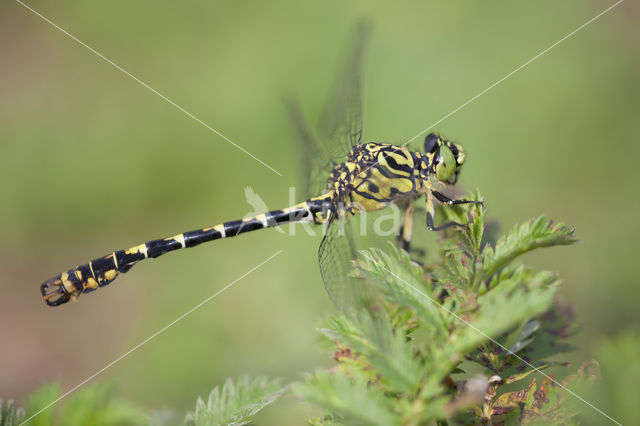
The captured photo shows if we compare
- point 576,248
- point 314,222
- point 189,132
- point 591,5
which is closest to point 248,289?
point 314,222

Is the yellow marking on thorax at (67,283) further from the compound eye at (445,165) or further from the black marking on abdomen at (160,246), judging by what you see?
the compound eye at (445,165)

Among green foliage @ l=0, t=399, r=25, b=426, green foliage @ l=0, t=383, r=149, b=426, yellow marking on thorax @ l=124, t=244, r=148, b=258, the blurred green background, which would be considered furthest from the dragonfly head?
green foliage @ l=0, t=399, r=25, b=426

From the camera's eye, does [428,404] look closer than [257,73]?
Yes

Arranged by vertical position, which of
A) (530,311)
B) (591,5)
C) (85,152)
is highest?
(591,5)

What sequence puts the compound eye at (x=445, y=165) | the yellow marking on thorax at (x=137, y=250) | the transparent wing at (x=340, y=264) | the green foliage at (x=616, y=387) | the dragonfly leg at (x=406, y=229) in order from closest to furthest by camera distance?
1. the green foliage at (x=616, y=387)
2. the transparent wing at (x=340, y=264)
3. the dragonfly leg at (x=406, y=229)
4. the compound eye at (x=445, y=165)
5. the yellow marking on thorax at (x=137, y=250)

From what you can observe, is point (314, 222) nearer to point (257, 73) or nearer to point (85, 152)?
point (257, 73)

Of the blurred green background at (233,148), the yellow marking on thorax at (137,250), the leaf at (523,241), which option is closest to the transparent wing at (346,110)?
the blurred green background at (233,148)
